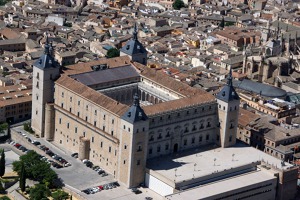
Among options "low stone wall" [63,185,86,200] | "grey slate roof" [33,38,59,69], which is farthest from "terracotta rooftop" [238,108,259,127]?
"low stone wall" [63,185,86,200]

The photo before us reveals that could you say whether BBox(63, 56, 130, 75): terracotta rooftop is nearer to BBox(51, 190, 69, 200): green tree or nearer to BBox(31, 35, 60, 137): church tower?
BBox(31, 35, 60, 137): church tower

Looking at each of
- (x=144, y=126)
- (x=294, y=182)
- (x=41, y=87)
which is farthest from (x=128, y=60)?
(x=294, y=182)

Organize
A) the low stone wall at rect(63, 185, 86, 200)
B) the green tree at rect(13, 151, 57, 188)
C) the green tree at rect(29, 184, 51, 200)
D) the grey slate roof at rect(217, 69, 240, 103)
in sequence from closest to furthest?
the green tree at rect(29, 184, 51, 200) < the low stone wall at rect(63, 185, 86, 200) < the green tree at rect(13, 151, 57, 188) < the grey slate roof at rect(217, 69, 240, 103)

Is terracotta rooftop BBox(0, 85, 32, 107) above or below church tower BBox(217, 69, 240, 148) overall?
below

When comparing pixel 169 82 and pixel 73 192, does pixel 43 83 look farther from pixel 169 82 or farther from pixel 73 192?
pixel 73 192

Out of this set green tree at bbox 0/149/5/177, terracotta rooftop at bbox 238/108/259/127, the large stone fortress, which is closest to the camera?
the large stone fortress

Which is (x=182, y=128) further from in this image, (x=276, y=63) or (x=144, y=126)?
(x=276, y=63)

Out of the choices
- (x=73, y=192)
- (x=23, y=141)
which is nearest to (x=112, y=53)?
(x=23, y=141)

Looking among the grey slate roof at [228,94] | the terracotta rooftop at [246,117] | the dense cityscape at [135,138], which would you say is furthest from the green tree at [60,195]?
the terracotta rooftop at [246,117]
